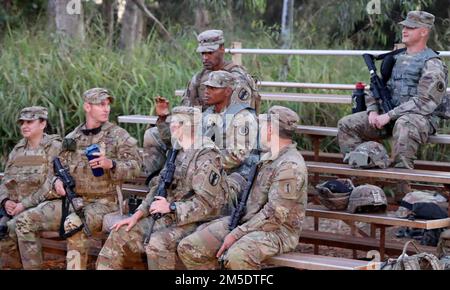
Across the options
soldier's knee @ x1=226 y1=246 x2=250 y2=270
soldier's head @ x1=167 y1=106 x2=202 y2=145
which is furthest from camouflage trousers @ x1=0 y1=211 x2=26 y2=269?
soldier's knee @ x1=226 y1=246 x2=250 y2=270

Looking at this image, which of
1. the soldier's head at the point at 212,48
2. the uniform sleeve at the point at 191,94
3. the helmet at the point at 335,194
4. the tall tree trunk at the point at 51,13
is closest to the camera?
the helmet at the point at 335,194

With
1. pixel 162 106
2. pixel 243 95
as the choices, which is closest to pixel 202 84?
pixel 162 106

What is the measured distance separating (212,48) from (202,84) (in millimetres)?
311

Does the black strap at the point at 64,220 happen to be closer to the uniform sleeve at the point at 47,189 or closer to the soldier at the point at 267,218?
the uniform sleeve at the point at 47,189

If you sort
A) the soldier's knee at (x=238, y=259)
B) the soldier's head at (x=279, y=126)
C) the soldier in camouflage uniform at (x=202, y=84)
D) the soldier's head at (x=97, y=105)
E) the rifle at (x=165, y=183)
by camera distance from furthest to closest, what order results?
1. the soldier in camouflage uniform at (x=202, y=84)
2. the soldier's head at (x=97, y=105)
3. the rifle at (x=165, y=183)
4. the soldier's head at (x=279, y=126)
5. the soldier's knee at (x=238, y=259)

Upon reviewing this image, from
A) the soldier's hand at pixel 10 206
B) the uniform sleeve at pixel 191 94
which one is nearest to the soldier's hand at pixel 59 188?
the soldier's hand at pixel 10 206

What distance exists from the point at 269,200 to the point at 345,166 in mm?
1481

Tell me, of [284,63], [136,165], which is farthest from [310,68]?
[136,165]

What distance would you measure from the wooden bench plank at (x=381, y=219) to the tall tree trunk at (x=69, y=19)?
263 inches

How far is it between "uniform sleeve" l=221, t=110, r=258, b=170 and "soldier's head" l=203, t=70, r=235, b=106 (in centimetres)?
20

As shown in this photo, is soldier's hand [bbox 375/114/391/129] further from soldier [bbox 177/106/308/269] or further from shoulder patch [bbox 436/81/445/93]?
soldier [bbox 177/106/308/269]

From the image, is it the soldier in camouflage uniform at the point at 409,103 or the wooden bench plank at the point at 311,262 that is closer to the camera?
the wooden bench plank at the point at 311,262

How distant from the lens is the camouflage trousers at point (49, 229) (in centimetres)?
841

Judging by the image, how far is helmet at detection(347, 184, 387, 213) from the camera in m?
7.95
